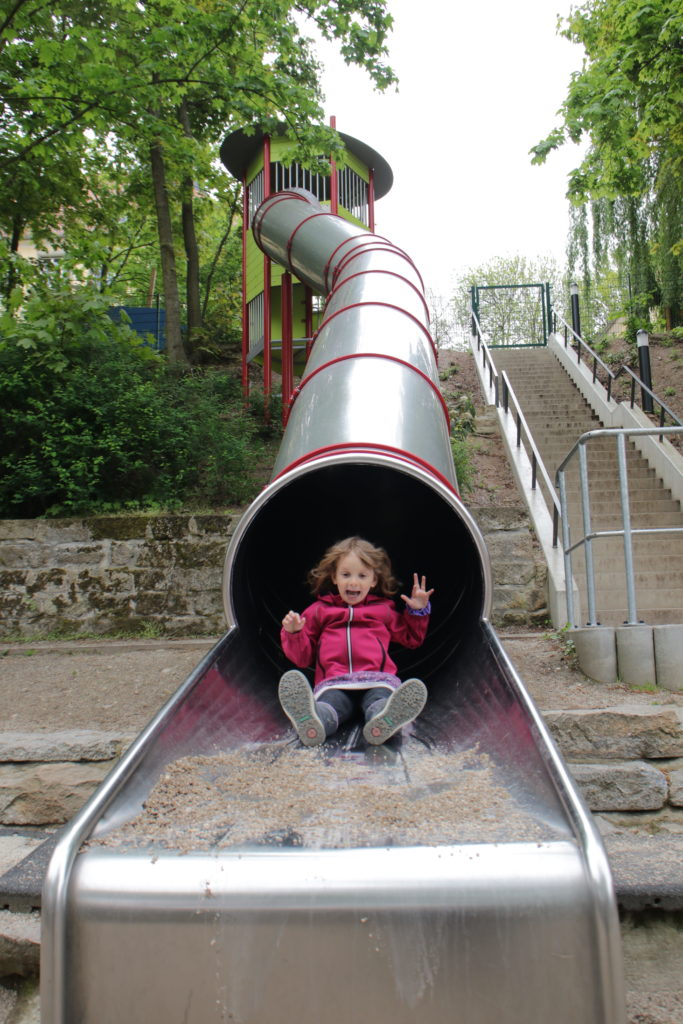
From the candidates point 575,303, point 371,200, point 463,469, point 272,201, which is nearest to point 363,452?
point 463,469

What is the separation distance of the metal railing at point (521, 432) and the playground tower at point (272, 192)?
10.3 feet

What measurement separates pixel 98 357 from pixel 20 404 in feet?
3.48

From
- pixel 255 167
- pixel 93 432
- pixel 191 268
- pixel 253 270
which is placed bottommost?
pixel 93 432

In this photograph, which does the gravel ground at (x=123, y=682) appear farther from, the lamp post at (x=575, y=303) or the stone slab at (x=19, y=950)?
the lamp post at (x=575, y=303)

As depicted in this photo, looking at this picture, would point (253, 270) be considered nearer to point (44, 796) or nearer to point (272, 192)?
point (272, 192)

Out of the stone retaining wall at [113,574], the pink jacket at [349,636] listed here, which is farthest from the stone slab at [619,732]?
the stone retaining wall at [113,574]

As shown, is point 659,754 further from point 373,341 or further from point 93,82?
point 93,82

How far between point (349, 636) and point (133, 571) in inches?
127

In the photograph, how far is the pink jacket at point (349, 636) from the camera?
3.34m

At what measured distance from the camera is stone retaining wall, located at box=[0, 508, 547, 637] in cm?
597

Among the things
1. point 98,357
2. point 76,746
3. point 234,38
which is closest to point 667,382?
point 234,38

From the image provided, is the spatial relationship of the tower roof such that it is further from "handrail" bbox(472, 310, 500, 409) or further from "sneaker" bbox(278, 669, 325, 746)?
"sneaker" bbox(278, 669, 325, 746)

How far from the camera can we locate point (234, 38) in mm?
7676

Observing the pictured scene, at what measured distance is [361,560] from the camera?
3650 mm
